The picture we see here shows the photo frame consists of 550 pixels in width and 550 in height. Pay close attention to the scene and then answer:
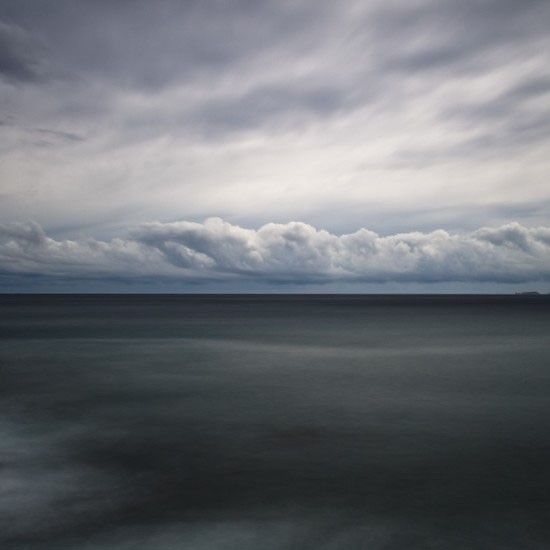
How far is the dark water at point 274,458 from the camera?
9.62 m

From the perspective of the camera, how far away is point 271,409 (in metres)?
21.4

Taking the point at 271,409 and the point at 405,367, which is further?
the point at 405,367

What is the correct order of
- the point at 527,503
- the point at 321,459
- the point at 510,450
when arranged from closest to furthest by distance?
the point at 527,503 < the point at 321,459 < the point at 510,450

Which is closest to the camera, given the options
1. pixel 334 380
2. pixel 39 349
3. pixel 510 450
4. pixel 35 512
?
pixel 35 512

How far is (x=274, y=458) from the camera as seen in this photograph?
1443 centimetres

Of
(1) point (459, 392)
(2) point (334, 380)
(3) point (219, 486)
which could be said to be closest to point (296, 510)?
(3) point (219, 486)

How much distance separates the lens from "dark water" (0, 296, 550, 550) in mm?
9625

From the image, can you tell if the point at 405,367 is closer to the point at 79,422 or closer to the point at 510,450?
the point at 510,450

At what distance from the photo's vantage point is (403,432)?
17.2 m

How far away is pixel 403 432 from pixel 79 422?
38.4 feet

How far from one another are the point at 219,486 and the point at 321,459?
333 cm

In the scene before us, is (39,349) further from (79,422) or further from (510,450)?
(510,450)

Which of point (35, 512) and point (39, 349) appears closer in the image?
point (35, 512)

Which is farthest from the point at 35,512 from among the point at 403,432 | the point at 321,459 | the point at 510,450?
the point at 510,450
